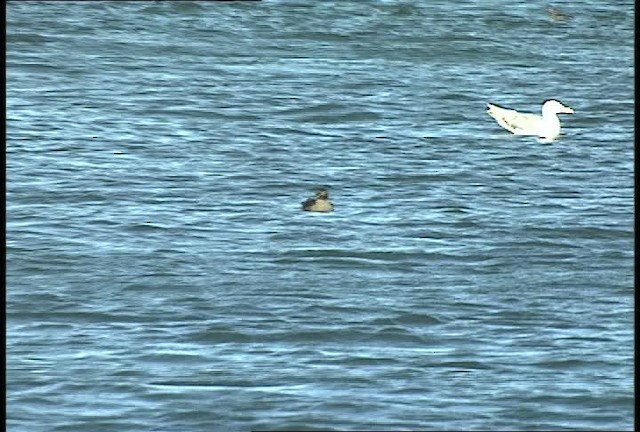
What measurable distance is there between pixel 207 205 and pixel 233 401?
17.7 ft

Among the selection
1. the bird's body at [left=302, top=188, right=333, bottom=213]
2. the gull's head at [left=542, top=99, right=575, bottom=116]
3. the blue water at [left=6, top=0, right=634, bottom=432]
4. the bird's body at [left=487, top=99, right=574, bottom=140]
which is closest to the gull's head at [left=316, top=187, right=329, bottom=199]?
the bird's body at [left=302, top=188, right=333, bottom=213]

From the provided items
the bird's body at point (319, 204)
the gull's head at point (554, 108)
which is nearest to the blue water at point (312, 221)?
the bird's body at point (319, 204)

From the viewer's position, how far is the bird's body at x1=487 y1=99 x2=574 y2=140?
1883 centimetres

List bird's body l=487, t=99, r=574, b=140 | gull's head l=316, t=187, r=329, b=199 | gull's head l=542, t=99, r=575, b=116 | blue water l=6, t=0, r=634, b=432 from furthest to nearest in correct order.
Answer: gull's head l=542, t=99, r=575, b=116
bird's body l=487, t=99, r=574, b=140
gull's head l=316, t=187, r=329, b=199
blue water l=6, t=0, r=634, b=432

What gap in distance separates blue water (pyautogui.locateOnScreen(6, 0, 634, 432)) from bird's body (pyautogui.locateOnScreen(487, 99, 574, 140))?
128 millimetres

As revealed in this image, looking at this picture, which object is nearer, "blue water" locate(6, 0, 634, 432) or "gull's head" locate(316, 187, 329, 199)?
"blue water" locate(6, 0, 634, 432)

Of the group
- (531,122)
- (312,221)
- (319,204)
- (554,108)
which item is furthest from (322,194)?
(554,108)

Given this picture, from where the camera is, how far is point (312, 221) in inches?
600

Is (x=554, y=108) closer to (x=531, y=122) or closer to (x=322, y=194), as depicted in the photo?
(x=531, y=122)

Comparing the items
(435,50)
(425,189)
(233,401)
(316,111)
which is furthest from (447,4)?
(233,401)

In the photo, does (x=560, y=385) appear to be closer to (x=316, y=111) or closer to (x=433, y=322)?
(x=433, y=322)

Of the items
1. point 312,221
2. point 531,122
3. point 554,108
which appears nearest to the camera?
point 312,221

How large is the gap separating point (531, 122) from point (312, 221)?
4.28m

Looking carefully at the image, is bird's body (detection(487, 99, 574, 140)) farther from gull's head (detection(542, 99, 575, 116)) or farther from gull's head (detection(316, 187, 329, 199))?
→ gull's head (detection(316, 187, 329, 199))
